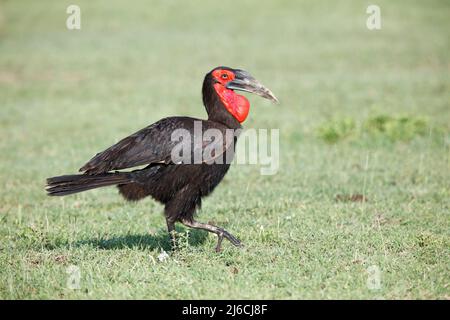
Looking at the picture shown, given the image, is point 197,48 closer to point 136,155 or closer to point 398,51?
point 398,51

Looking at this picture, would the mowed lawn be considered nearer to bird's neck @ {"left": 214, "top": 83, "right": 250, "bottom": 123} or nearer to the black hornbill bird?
the black hornbill bird

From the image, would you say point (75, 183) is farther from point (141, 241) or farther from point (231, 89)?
point (231, 89)

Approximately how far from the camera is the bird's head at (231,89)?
616 centimetres

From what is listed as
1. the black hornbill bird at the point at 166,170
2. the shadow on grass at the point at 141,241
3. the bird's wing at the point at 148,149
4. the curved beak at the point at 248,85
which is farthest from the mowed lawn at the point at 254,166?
the curved beak at the point at 248,85

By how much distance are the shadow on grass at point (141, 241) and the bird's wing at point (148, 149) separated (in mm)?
753

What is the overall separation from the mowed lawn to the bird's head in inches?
46.8

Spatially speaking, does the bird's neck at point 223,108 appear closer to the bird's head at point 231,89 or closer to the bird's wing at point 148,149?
the bird's head at point 231,89

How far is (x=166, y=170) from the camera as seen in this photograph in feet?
19.4

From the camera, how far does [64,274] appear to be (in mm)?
5355

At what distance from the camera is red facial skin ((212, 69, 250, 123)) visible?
6164 mm

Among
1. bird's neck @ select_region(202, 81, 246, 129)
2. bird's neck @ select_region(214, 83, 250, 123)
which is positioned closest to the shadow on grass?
bird's neck @ select_region(202, 81, 246, 129)

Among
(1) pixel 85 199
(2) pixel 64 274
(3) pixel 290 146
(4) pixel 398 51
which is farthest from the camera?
(4) pixel 398 51

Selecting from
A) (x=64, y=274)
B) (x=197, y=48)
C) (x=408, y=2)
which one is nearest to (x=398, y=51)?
(x=197, y=48)
